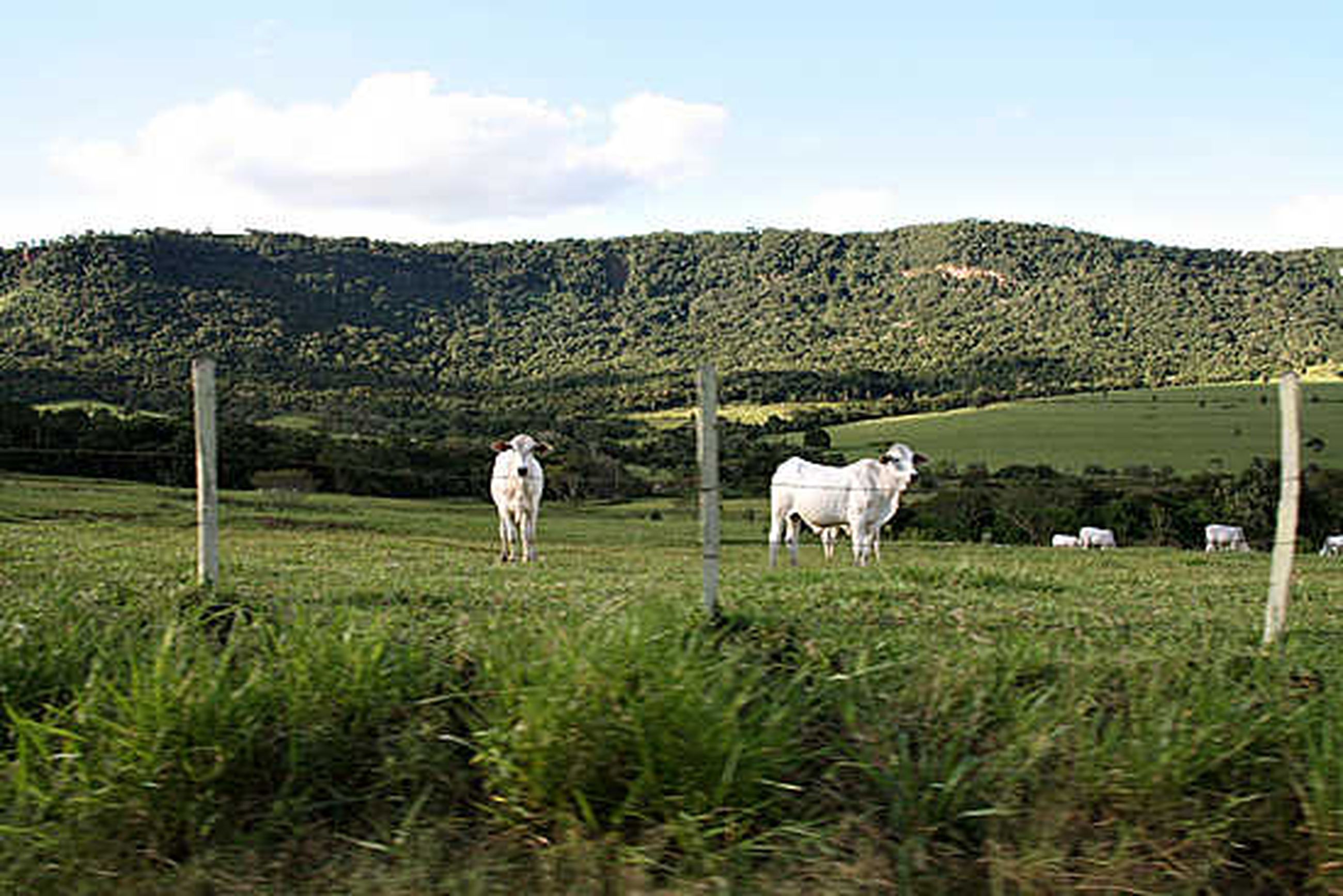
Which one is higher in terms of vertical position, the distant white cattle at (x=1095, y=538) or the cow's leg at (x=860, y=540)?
the cow's leg at (x=860, y=540)

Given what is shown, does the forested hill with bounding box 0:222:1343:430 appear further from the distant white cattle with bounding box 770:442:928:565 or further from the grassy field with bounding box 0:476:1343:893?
the grassy field with bounding box 0:476:1343:893

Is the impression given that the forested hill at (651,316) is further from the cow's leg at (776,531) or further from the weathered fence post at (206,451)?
the weathered fence post at (206,451)

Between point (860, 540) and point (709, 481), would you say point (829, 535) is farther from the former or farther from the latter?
point (709, 481)

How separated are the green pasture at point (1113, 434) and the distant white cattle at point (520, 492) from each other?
27.1m

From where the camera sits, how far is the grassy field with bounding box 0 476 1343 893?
14.8 ft

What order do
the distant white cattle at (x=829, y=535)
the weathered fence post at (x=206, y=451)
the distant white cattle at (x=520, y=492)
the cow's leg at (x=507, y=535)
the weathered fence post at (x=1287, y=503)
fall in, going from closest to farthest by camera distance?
the weathered fence post at (x=1287, y=503) → the weathered fence post at (x=206, y=451) → the cow's leg at (x=507, y=535) → the distant white cattle at (x=520, y=492) → the distant white cattle at (x=829, y=535)

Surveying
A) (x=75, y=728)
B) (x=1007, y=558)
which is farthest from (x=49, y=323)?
(x=75, y=728)

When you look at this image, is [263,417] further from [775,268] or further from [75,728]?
[775,268]

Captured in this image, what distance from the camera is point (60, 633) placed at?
19.6 feet

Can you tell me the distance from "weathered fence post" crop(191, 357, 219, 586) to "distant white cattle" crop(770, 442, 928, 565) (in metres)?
11.0

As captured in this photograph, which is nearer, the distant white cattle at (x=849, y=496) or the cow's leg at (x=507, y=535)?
the cow's leg at (x=507, y=535)

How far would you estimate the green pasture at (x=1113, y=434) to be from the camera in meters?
50.0

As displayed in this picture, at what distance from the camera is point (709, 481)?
21.6ft

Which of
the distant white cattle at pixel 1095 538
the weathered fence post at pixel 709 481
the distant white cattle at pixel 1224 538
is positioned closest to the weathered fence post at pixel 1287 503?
the weathered fence post at pixel 709 481
